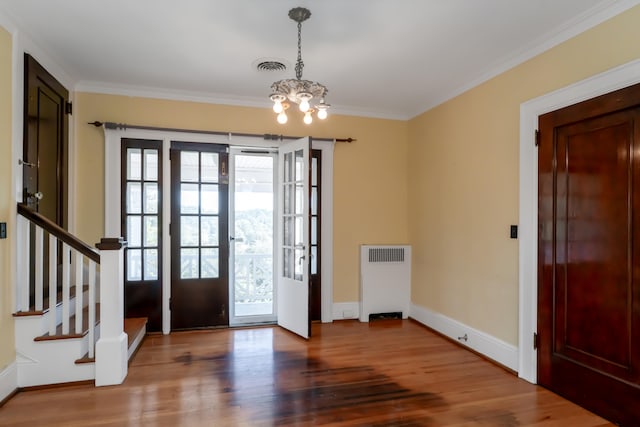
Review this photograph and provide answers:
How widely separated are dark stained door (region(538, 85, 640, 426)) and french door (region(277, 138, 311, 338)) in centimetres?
210

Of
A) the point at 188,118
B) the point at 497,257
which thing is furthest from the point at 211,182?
the point at 497,257

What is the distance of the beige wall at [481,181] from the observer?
2.55m

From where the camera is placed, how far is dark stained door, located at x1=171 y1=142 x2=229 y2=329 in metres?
4.02

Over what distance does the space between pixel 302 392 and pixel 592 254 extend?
2214 millimetres

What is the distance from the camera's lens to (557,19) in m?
2.51

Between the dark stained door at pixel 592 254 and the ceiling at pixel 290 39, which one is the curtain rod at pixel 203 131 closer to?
the ceiling at pixel 290 39

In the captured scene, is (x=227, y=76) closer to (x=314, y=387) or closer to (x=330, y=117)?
(x=330, y=117)

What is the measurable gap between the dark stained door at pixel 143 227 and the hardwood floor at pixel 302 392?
1.51ft

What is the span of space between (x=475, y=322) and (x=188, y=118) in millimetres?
3668

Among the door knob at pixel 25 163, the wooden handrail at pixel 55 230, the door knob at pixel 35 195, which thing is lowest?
the wooden handrail at pixel 55 230

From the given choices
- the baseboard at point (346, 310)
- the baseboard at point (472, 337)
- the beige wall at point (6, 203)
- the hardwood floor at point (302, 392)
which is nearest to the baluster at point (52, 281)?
the beige wall at point (6, 203)

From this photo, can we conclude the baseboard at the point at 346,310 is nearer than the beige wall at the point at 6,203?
No

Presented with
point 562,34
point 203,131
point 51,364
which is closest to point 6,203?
point 51,364

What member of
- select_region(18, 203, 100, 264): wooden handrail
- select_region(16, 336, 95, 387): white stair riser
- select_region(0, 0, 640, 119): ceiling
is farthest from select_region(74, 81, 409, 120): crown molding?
select_region(16, 336, 95, 387): white stair riser
